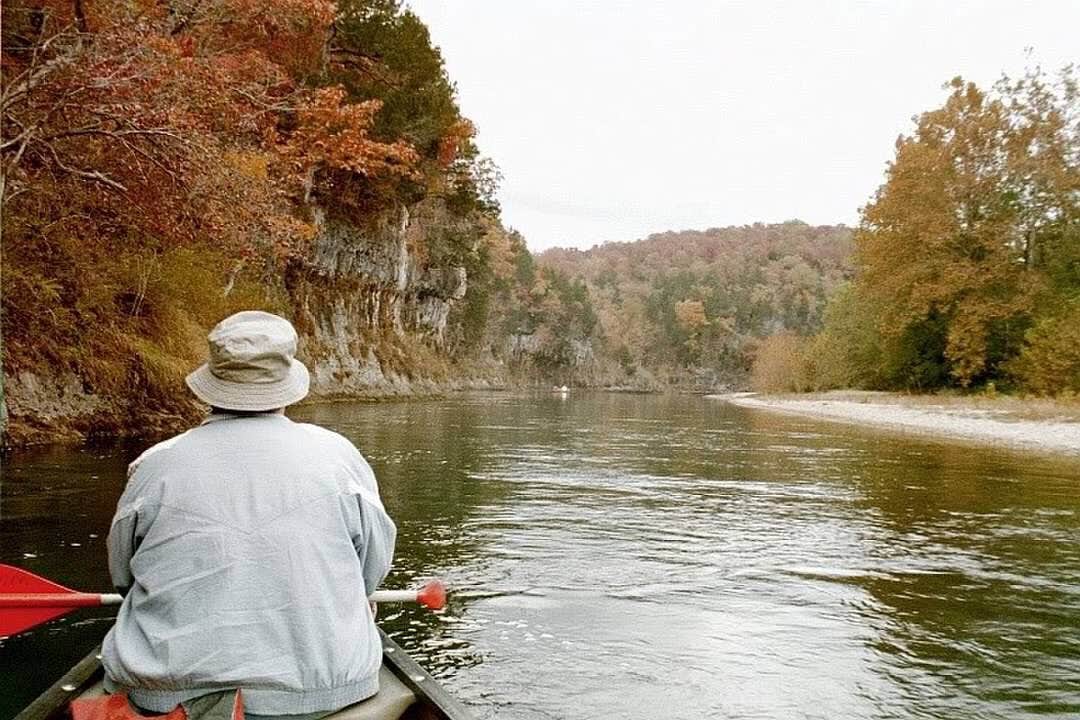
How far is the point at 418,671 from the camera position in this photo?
11.1 ft

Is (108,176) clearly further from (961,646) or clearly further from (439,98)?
(439,98)

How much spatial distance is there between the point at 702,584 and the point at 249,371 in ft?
16.7

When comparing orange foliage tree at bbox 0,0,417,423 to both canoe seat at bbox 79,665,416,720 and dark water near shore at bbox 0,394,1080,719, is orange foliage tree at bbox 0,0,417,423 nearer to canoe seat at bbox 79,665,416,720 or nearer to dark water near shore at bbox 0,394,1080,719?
dark water near shore at bbox 0,394,1080,719

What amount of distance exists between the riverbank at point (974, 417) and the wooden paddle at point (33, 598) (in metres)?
19.1

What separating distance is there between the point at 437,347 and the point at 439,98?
27682 millimetres

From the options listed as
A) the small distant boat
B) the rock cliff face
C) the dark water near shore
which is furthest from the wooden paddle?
the rock cliff face

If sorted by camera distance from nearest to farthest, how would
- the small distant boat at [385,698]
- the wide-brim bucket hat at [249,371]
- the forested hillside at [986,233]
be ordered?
the wide-brim bucket hat at [249,371], the small distant boat at [385,698], the forested hillside at [986,233]

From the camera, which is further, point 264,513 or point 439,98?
point 439,98

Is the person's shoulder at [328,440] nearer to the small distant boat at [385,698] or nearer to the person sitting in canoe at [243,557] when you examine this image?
the person sitting in canoe at [243,557]

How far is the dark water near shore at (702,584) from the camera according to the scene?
4832mm

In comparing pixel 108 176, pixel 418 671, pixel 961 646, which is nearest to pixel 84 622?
pixel 418 671

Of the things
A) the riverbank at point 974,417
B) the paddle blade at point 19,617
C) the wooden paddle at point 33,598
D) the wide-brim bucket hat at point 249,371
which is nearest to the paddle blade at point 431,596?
the wooden paddle at point 33,598

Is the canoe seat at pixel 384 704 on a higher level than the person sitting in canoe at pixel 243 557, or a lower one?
lower

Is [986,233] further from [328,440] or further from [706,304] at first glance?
[706,304]
